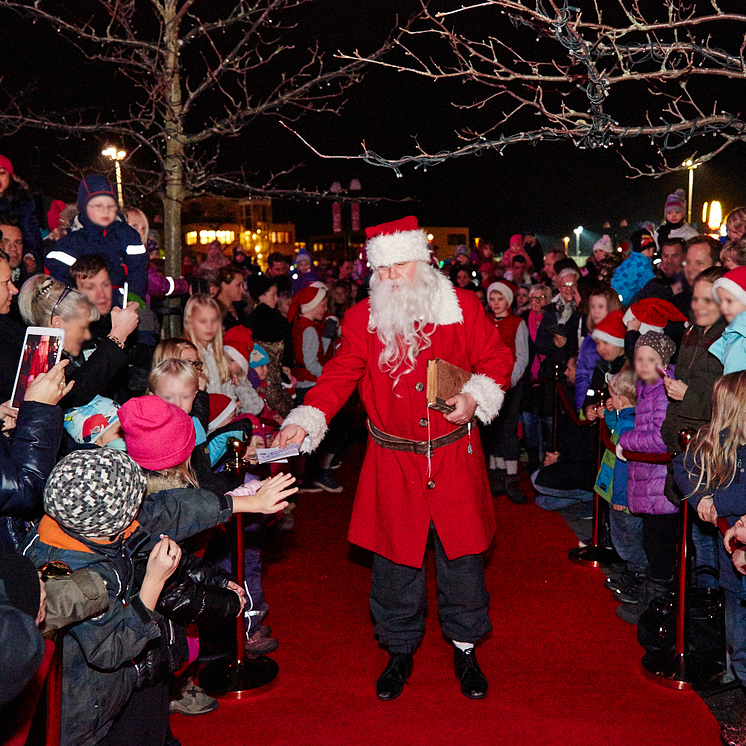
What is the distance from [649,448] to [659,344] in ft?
1.97

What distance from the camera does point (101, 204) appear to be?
16.0 ft

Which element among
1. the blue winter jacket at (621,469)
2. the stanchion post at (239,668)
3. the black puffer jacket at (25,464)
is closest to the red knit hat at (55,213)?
the stanchion post at (239,668)

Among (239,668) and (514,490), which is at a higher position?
(514,490)

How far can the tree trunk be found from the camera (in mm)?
5992

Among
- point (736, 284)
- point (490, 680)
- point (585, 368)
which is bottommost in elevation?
point (490, 680)

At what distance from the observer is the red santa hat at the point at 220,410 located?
4.40 m

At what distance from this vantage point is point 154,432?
2.96m

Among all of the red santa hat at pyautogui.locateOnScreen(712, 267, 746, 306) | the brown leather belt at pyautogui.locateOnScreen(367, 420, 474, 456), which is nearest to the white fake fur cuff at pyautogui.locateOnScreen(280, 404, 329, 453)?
the brown leather belt at pyautogui.locateOnScreen(367, 420, 474, 456)

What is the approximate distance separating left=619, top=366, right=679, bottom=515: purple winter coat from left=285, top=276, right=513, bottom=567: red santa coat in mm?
946

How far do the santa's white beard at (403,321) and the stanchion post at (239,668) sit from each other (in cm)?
90

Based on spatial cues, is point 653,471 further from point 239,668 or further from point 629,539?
point 239,668

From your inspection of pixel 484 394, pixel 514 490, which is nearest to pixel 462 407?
pixel 484 394

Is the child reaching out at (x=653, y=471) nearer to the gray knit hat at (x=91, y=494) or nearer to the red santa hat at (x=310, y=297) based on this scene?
the gray knit hat at (x=91, y=494)

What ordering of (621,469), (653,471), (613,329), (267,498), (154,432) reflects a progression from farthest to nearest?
1. (613,329)
2. (621,469)
3. (653,471)
4. (267,498)
5. (154,432)
